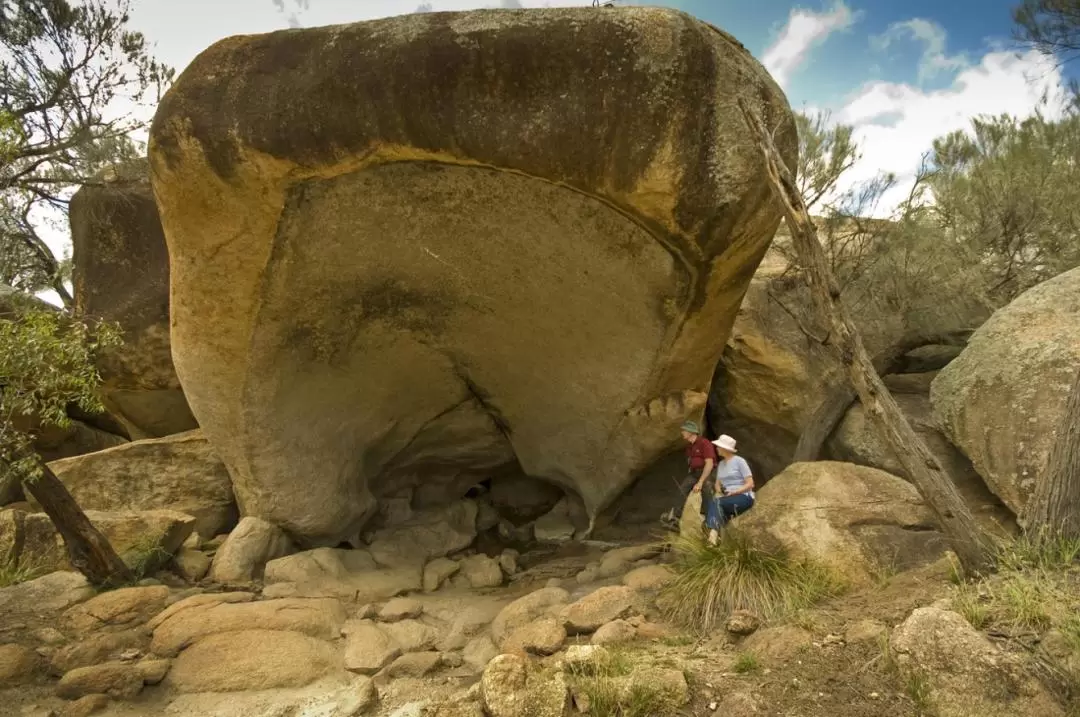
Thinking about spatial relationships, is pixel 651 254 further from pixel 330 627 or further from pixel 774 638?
pixel 330 627

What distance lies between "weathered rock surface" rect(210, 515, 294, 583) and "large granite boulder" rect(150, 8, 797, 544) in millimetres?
167

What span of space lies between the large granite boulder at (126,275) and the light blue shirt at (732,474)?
6634 millimetres

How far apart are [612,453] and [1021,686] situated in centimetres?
498

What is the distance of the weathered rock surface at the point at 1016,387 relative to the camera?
17.8 ft

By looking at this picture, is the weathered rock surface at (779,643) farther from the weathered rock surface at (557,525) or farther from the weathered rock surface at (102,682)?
the weathered rock surface at (557,525)

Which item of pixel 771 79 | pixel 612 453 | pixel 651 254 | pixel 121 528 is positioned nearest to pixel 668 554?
pixel 612 453

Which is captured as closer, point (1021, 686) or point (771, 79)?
point (1021, 686)

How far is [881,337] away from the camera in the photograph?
28.0 ft

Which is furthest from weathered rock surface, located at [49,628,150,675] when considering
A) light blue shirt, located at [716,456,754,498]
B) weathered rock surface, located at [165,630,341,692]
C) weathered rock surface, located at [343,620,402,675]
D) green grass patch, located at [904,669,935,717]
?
green grass patch, located at [904,669,935,717]

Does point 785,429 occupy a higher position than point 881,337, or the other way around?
point 881,337

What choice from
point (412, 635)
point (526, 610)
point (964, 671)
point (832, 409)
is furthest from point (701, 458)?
point (964, 671)

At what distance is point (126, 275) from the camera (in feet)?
27.6

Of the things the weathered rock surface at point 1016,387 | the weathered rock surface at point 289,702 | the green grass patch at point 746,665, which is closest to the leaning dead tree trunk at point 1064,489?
the weathered rock surface at point 1016,387

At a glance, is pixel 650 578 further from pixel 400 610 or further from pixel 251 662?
pixel 251 662
